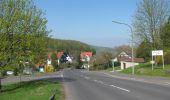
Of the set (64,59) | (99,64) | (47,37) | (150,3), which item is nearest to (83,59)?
(64,59)

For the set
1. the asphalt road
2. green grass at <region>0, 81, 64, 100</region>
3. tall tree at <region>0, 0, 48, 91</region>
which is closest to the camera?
the asphalt road

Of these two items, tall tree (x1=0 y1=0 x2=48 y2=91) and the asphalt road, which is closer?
the asphalt road

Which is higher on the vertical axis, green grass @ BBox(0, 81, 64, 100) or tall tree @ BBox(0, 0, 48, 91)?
tall tree @ BBox(0, 0, 48, 91)

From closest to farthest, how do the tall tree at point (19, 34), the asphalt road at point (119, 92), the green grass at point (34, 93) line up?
the asphalt road at point (119, 92) → the green grass at point (34, 93) → the tall tree at point (19, 34)

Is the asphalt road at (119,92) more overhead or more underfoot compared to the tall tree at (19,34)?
more underfoot

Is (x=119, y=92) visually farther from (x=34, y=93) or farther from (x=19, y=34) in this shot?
(x=19, y=34)

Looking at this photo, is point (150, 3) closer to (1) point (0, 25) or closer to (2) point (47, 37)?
(2) point (47, 37)

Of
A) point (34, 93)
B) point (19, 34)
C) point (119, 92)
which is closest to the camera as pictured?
point (119, 92)

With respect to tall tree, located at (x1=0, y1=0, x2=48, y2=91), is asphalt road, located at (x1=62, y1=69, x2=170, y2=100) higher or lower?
lower

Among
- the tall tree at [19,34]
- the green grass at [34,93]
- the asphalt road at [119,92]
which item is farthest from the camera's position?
the tall tree at [19,34]

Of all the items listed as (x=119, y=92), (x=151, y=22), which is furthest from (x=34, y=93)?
(x=151, y=22)

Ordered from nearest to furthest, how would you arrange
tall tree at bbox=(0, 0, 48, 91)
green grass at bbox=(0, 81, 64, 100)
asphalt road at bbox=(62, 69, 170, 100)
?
asphalt road at bbox=(62, 69, 170, 100), green grass at bbox=(0, 81, 64, 100), tall tree at bbox=(0, 0, 48, 91)

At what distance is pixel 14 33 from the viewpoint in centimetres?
3309

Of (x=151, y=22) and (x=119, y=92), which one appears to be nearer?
(x=119, y=92)
